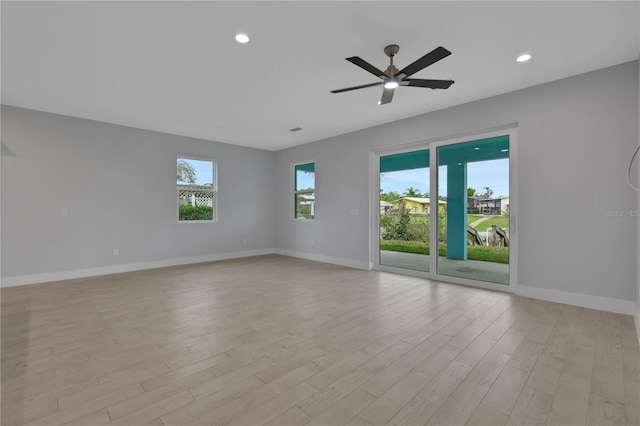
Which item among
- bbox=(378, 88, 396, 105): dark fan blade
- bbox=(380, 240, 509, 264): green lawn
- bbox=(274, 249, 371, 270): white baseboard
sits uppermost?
bbox=(378, 88, 396, 105): dark fan blade

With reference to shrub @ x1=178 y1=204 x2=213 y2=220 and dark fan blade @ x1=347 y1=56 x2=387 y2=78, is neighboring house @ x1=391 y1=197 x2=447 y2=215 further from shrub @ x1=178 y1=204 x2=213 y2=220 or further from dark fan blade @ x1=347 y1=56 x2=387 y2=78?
shrub @ x1=178 y1=204 x2=213 y2=220

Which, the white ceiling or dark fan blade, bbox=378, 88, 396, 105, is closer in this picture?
the white ceiling

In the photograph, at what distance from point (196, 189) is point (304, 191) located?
2454 millimetres

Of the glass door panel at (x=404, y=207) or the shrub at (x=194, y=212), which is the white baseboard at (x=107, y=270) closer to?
the shrub at (x=194, y=212)

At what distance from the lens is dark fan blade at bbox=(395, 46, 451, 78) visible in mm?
2342

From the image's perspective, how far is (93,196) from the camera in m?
5.12

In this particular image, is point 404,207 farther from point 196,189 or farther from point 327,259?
point 196,189

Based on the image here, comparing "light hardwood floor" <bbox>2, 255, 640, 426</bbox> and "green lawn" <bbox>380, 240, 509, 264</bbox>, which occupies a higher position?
"green lawn" <bbox>380, 240, 509, 264</bbox>

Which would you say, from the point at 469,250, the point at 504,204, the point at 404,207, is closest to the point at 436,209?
the point at 404,207

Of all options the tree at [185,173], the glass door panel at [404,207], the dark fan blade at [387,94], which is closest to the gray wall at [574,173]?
the glass door panel at [404,207]

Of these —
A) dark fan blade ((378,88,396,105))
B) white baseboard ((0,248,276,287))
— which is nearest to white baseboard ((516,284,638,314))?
dark fan blade ((378,88,396,105))

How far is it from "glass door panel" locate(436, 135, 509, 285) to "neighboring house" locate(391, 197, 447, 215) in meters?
0.12

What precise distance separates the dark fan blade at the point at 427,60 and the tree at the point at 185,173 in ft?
16.5

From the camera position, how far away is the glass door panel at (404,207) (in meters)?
5.02
